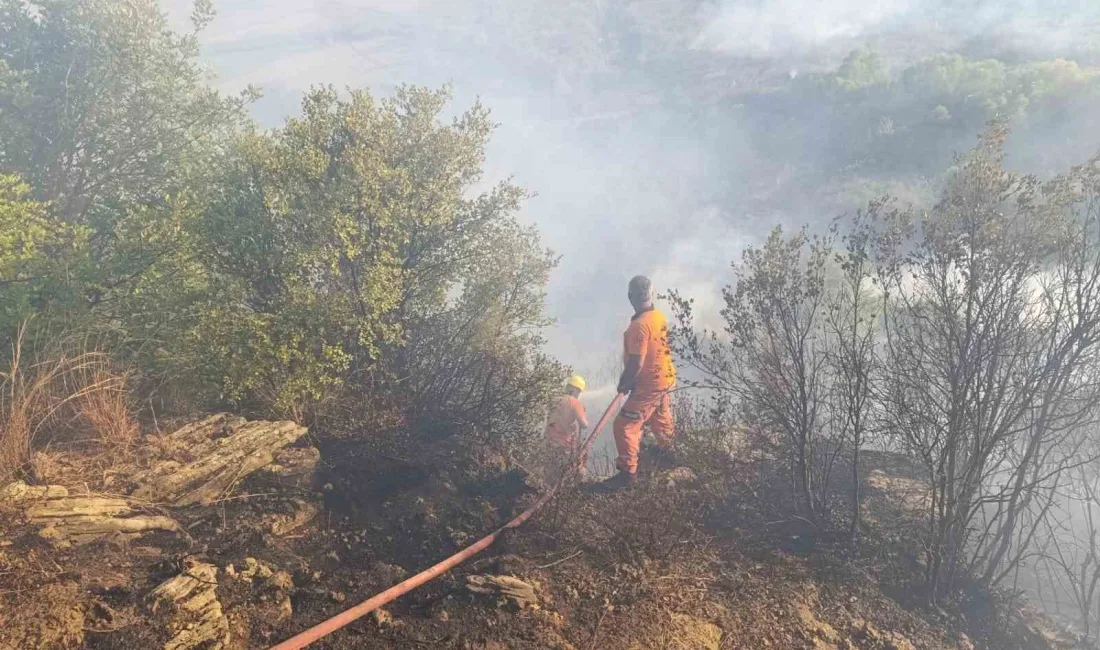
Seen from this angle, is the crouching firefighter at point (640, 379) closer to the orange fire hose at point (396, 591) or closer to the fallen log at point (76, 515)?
the orange fire hose at point (396, 591)

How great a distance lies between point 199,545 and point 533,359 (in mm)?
4549

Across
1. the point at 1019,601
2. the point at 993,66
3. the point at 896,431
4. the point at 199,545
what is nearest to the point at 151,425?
the point at 199,545

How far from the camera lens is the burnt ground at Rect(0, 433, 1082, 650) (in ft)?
10.3

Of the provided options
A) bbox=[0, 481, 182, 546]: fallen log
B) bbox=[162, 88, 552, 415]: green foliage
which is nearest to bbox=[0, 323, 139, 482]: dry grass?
bbox=[0, 481, 182, 546]: fallen log

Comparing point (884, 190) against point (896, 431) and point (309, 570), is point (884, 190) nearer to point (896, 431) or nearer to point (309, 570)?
point (896, 431)

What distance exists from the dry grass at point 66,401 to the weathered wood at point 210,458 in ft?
1.08

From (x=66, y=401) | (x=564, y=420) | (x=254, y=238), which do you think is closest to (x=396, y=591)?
(x=66, y=401)

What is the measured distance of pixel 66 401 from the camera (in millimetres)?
4172

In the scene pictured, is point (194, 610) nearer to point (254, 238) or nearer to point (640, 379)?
point (254, 238)

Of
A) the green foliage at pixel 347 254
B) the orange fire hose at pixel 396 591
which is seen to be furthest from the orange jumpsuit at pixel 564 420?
the orange fire hose at pixel 396 591

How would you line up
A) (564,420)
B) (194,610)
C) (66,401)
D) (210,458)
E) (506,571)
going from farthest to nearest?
(564,420) < (210,458) < (66,401) < (506,571) < (194,610)

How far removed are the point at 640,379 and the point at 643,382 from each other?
0.15ft

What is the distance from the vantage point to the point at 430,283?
23.3ft

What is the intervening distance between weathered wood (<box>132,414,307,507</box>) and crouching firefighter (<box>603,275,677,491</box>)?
3.25 m
